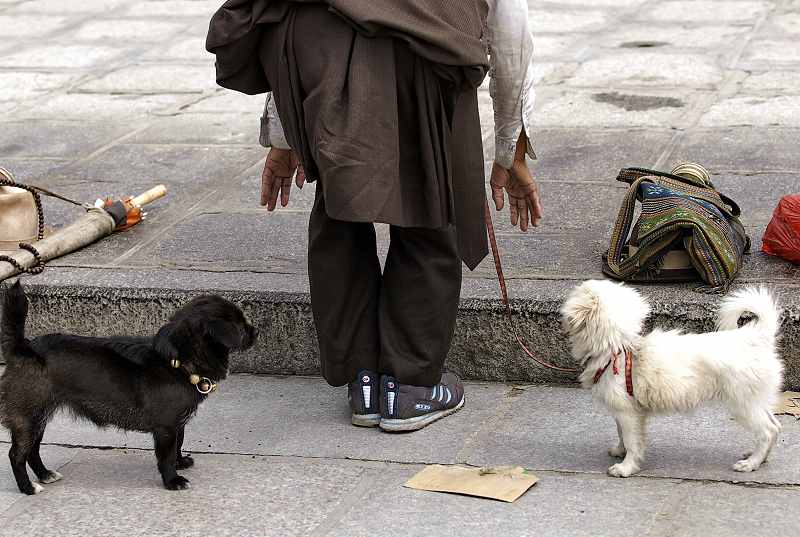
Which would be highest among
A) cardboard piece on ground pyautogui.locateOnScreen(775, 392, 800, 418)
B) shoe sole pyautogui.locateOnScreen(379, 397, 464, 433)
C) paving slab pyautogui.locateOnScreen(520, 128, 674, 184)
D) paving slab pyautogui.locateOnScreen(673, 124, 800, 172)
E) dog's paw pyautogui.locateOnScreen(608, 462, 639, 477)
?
paving slab pyautogui.locateOnScreen(673, 124, 800, 172)

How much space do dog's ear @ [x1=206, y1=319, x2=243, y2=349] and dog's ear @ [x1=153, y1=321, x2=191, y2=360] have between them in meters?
0.09

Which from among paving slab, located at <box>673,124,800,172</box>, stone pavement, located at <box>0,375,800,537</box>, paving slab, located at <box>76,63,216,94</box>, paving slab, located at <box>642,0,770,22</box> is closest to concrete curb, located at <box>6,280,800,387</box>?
stone pavement, located at <box>0,375,800,537</box>

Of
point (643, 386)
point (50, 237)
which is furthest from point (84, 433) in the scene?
point (643, 386)

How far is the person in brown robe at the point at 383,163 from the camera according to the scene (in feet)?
11.4

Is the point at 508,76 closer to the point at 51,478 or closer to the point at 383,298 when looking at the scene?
the point at 383,298

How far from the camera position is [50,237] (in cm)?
520

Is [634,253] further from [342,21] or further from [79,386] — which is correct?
[79,386]

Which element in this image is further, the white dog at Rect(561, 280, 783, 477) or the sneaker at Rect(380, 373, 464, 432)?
the sneaker at Rect(380, 373, 464, 432)

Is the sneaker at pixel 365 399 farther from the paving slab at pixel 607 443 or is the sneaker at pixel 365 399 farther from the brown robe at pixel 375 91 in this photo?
the brown robe at pixel 375 91

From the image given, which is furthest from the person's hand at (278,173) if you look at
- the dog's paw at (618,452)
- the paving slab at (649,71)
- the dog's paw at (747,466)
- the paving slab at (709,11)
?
the paving slab at (709,11)

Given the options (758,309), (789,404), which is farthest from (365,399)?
(789,404)

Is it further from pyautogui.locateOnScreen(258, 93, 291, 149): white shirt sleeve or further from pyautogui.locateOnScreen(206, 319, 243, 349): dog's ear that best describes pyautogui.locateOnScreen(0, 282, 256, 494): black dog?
pyautogui.locateOnScreen(258, 93, 291, 149): white shirt sleeve

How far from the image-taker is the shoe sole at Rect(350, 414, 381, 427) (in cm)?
414

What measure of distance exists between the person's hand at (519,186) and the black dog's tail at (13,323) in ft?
5.24
